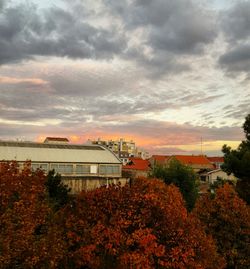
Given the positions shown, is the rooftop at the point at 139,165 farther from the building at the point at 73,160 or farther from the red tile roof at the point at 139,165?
the building at the point at 73,160

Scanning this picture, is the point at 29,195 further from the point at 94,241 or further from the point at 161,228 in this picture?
the point at 161,228

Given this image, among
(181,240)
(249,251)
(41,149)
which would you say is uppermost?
(41,149)

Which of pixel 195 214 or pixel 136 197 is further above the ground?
pixel 136 197

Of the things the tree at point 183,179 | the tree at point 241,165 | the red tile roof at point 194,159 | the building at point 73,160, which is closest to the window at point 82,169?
the building at point 73,160

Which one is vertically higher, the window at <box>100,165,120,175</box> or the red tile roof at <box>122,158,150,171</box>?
the red tile roof at <box>122,158,150,171</box>

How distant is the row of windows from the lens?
80000 millimetres

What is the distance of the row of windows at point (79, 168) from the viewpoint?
80.0 m

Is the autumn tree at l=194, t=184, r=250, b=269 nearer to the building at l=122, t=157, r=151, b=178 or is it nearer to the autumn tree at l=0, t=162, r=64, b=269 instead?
the autumn tree at l=0, t=162, r=64, b=269

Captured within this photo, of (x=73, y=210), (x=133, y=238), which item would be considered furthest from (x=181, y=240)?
(x=73, y=210)

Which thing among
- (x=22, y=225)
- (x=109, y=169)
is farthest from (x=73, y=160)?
(x=22, y=225)

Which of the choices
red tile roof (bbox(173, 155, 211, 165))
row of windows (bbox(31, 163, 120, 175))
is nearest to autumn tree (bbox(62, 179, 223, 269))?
row of windows (bbox(31, 163, 120, 175))

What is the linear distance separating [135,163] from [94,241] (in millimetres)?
112987

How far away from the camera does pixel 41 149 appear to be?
274 feet

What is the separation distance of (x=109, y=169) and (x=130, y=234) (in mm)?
61740
